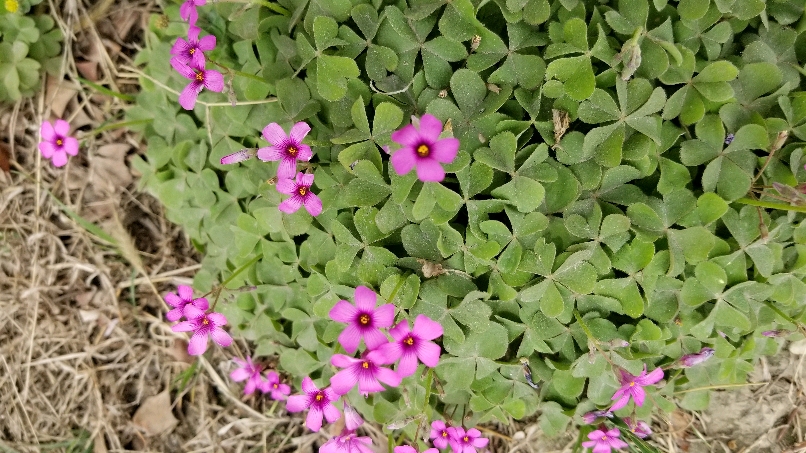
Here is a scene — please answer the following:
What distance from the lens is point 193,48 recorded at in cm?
188

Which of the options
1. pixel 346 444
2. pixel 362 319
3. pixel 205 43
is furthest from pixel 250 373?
pixel 205 43

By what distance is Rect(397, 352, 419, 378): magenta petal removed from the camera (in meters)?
1.72

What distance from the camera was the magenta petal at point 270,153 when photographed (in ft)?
5.71

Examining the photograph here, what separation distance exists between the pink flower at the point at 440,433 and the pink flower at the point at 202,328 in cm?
78

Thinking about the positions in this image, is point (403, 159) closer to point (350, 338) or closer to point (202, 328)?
point (350, 338)

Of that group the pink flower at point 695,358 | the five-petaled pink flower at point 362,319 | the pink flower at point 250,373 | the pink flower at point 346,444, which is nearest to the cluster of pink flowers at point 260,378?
the pink flower at point 250,373

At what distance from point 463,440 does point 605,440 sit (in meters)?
0.51

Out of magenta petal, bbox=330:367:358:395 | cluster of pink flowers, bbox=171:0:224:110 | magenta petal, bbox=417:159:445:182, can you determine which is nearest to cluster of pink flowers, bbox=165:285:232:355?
magenta petal, bbox=330:367:358:395

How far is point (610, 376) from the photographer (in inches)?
80.0

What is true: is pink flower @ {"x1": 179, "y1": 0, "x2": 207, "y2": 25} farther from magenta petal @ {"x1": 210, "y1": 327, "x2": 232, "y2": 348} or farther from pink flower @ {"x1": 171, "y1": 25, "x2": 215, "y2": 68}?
magenta petal @ {"x1": 210, "y1": 327, "x2": 232, "y2": 348}

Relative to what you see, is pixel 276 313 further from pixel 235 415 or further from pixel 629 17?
pixel 629 17

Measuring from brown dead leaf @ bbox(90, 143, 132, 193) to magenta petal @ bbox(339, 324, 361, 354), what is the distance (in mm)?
1766

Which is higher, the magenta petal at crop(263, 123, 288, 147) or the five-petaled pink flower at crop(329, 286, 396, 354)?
the magenta petal at crop(263, 123, 288, 147)

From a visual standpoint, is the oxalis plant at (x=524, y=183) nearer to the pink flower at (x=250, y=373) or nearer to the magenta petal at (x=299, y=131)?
the magenta petal at (x=299, y=131)
